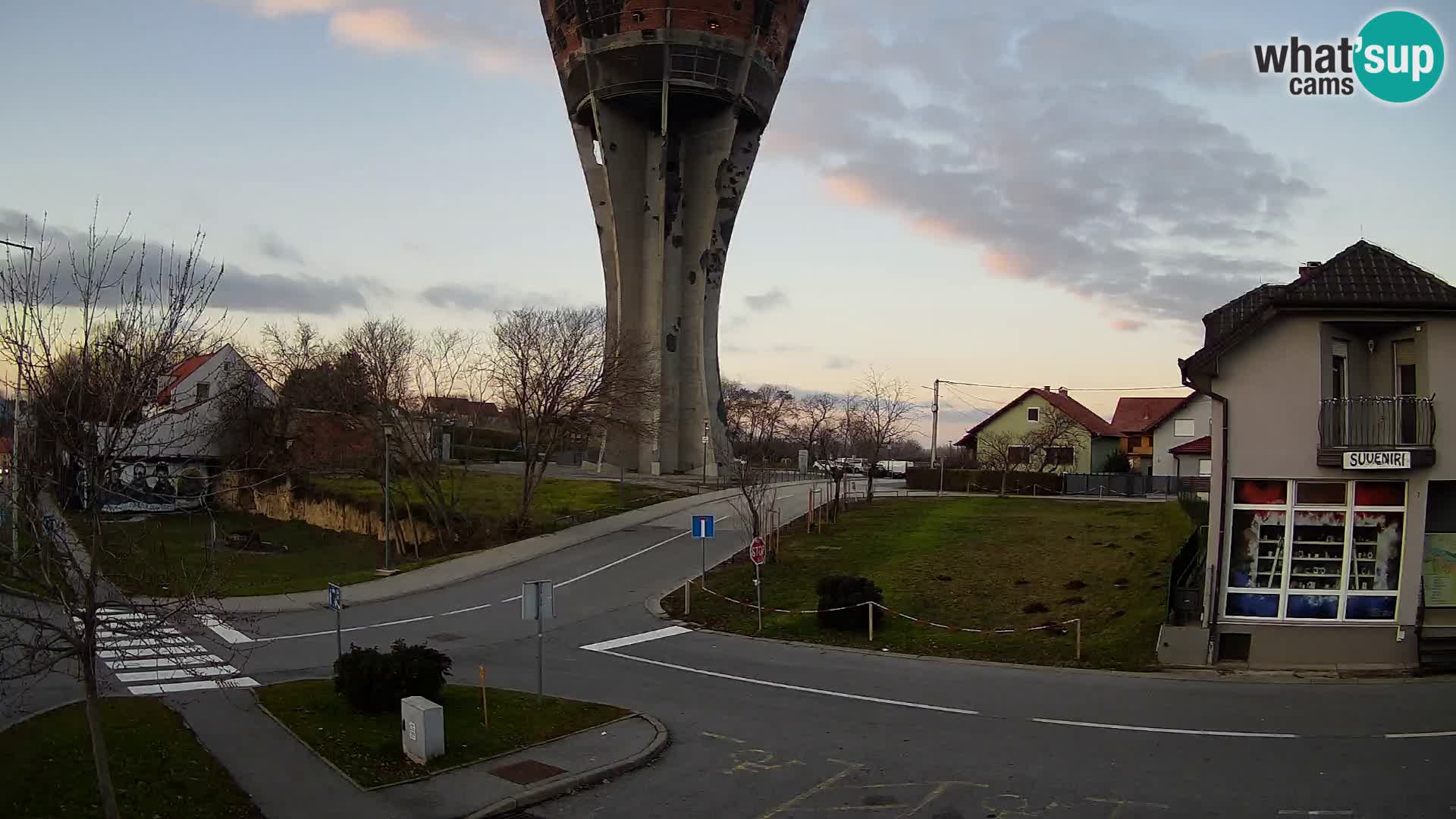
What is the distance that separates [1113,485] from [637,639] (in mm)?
45341

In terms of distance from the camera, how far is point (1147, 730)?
14.0m

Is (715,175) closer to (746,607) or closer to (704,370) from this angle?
(704,370)

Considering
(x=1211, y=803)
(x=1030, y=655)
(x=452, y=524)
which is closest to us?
(x=1211, y=803)

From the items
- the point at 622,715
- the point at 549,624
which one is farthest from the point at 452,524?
the point at 622,715

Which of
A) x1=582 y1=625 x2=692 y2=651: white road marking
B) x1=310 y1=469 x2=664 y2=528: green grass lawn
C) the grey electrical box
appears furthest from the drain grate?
x1=310 y1=469 x2=664 y2=528: green grass lawn

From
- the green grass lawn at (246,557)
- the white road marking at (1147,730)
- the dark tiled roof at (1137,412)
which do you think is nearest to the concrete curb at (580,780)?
the green grass lawn at (246,557)

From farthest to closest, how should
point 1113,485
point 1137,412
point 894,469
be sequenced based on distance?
Answer: point 894,469 < point 1137,412 < point 1113,485

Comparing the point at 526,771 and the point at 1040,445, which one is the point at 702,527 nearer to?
the point at 526,771

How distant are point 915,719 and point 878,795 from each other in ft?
11.9

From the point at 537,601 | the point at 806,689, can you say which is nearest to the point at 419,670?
the point at 537,601

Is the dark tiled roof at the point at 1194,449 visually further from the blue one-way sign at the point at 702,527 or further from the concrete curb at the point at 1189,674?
the concrete curb at the point at 1189,674

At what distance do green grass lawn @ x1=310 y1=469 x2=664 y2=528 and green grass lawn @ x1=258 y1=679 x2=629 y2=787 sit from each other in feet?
81.9

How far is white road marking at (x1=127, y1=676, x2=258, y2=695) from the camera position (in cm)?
1600

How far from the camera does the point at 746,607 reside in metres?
25.7
